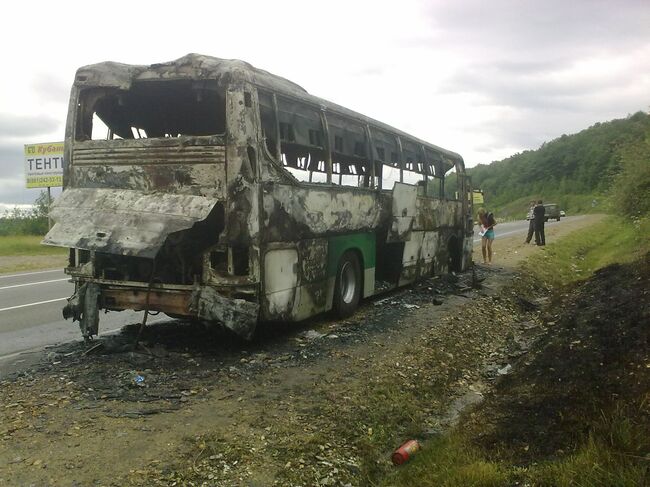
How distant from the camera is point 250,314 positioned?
6375 millimetres

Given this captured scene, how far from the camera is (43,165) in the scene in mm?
28016

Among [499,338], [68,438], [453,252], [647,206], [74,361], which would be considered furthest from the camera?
[647,206]

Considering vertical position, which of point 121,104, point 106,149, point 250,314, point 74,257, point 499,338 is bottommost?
point 499,338

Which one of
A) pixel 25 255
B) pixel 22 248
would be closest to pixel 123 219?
pixel 25 255

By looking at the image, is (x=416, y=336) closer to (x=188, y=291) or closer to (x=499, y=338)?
(x=499, y=338)

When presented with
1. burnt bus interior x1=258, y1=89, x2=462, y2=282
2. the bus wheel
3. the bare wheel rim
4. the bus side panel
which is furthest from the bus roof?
the bare wheel rim

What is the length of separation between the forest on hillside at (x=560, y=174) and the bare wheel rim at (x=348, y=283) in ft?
246

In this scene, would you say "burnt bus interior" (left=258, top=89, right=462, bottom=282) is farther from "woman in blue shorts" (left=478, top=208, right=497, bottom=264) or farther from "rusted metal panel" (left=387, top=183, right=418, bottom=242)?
"woman in blue shorts" (left=478, top=208, right=497, bottom=264)

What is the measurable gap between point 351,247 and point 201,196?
3135mm

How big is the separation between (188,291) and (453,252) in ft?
31.7

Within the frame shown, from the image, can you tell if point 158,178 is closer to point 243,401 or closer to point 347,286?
point 243,401

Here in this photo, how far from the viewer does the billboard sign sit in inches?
1100

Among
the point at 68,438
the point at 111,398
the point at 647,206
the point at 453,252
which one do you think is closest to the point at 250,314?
the point at 111,398

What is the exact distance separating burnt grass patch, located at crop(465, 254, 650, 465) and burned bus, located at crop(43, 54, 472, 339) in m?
2.80
